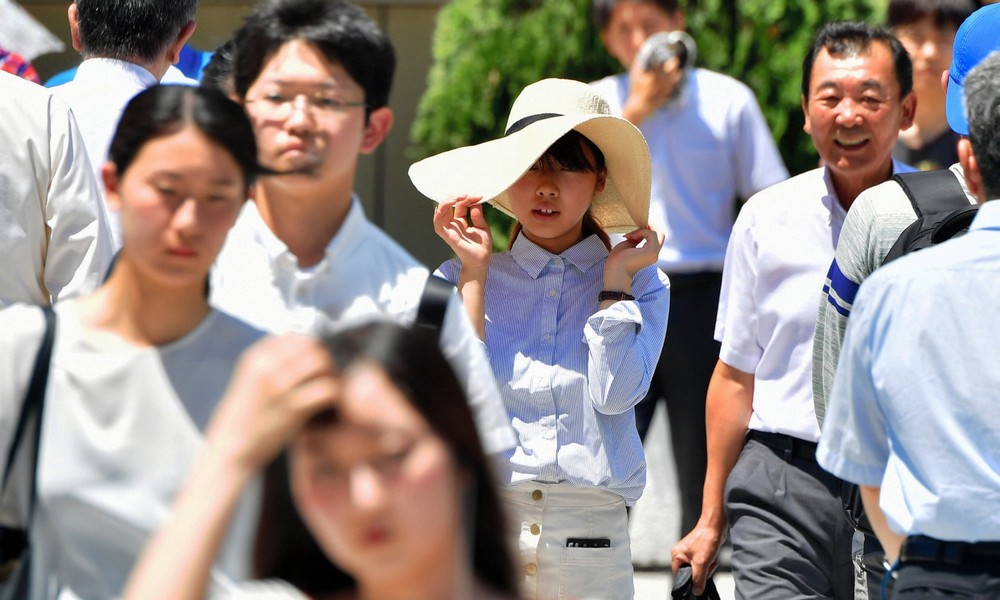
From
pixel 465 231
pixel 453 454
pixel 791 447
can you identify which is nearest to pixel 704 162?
pixel 791 447

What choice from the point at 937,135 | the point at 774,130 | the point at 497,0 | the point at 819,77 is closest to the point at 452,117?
the point at 497,0

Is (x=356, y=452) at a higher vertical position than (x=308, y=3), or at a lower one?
lower

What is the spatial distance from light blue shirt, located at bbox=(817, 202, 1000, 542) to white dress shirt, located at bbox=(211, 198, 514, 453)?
2.23ft

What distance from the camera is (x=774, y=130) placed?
21.6ft

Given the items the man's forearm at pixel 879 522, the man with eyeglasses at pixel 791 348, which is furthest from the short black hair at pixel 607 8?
the man's forearm at pixel 879 522

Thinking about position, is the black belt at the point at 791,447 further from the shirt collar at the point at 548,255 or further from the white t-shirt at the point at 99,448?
the white t-shirt at the point at 99,448

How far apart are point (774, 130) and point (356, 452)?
5.21 m

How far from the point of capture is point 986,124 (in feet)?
8.55

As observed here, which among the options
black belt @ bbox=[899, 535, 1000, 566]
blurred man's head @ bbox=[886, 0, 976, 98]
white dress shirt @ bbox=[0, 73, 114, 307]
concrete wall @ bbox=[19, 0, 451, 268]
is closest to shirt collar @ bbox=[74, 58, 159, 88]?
white dress shirt @ bbox=[0, 73, 114, 307]

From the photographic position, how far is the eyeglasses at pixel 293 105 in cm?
255

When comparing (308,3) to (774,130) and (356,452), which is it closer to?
(356,452)

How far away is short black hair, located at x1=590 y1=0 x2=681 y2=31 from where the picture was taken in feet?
19.8

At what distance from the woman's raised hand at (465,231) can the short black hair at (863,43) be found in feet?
3.96

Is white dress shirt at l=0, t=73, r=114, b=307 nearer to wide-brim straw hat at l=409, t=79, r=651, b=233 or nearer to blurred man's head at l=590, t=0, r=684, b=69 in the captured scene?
wide-brim straw hat at l=409, t=79, r=651, b=233
